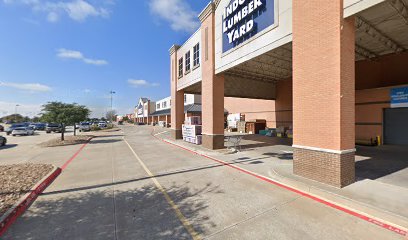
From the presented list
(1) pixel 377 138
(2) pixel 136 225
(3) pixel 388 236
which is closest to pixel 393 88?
(1) pixel 377 138

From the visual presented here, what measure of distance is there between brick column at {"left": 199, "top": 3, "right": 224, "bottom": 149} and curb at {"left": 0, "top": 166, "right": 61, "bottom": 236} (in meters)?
9.74

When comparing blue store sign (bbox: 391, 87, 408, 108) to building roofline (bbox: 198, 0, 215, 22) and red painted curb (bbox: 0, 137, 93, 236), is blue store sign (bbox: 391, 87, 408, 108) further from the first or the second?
red painted curb (bbox: 0, 137, 93, 236)

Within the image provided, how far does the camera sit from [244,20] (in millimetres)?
11242

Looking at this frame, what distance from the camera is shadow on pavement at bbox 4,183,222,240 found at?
4.08m

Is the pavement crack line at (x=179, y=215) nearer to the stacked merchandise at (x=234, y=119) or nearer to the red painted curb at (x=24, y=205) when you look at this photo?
the red painted curb at (x=24, y=205)

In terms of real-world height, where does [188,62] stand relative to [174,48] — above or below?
below

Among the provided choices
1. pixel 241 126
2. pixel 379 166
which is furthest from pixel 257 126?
pixel 379 166

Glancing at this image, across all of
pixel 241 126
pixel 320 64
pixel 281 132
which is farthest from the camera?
pixel 241 126

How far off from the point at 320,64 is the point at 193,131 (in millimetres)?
13189

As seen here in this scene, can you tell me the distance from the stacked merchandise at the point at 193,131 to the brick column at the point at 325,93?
1115 centimetres

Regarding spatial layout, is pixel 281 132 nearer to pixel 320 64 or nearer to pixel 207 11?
pixel 207 11

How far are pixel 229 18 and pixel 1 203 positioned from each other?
13.7 metres

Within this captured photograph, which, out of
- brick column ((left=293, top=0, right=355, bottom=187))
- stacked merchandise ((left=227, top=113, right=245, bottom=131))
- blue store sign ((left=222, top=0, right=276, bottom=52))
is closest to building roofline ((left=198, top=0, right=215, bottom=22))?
blue store sign ((left=222, top=0, right=276, bottom=52))

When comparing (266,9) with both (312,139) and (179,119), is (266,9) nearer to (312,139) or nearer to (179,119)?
(312,139)
